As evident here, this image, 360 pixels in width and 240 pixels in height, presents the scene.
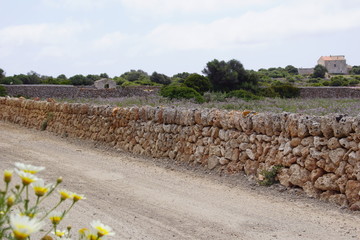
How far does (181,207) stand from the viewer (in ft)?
23.5

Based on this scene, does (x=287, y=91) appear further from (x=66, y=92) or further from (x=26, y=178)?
(x=26, y=178)

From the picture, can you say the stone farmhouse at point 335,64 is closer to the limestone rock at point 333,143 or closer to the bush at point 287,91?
the bush at point 287,91

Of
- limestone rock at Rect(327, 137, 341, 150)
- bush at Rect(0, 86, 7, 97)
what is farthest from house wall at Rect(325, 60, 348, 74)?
limestone rock at Rect(327, 137, 341, 150)

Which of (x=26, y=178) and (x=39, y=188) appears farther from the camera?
(x=39, y=188)

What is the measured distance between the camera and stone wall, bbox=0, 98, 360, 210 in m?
7.38

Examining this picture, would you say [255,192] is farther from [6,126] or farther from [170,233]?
[6,126]

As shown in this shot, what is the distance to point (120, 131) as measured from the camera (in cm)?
1338

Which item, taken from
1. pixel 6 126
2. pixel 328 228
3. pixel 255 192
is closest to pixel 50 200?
pixel 255 192

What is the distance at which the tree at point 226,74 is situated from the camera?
27.8 metres

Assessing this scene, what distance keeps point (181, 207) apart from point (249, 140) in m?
2.69

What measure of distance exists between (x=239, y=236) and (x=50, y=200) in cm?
302

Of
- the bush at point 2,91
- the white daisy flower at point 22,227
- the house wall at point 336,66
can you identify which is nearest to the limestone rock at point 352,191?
the white daisy flower at point 22,227

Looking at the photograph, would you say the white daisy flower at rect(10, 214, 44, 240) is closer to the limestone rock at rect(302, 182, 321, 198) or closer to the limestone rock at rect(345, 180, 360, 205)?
the limestone rock at rect(345, 180, 360, 205)

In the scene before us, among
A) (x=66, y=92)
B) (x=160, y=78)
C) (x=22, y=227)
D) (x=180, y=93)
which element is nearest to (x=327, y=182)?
(x=22, y=227)
